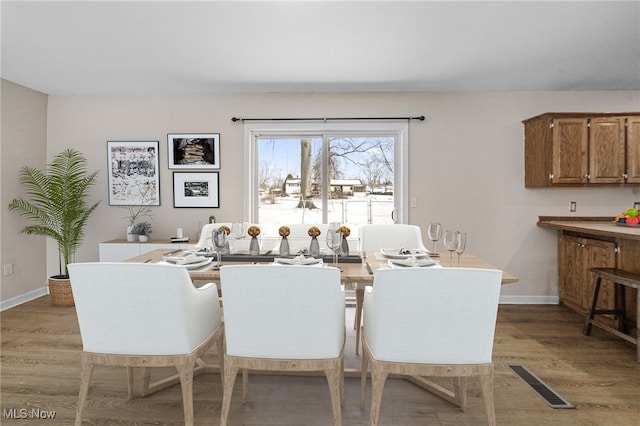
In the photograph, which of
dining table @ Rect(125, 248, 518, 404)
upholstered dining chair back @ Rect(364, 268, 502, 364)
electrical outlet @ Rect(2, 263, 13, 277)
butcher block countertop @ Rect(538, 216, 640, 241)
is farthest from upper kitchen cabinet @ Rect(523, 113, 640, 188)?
electrical outlet @ Rect(2, 263, 13, 277)

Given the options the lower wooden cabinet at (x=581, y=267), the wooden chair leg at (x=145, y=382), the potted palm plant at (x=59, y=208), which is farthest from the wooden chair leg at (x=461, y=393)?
the potted palm plant at (x=59, y=208)

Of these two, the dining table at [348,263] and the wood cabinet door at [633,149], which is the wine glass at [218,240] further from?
the wood cabinet door at [633,149]

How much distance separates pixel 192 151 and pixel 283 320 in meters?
3.21

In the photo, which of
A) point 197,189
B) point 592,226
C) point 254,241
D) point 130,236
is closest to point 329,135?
point 197,189

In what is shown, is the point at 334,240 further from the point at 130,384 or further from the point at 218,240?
the point at 130,384

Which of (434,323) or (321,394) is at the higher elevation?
(434,323)

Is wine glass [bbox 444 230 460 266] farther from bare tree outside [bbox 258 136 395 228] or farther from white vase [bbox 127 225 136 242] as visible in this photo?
white vase [bbox 127 225 136 242]

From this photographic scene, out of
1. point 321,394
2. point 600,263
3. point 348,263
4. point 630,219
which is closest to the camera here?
→ point 321,394

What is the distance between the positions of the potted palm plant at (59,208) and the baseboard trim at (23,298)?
1.33 ft

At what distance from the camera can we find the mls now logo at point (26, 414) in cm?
194

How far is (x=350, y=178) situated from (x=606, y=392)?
116 inches

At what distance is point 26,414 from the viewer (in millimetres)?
1962

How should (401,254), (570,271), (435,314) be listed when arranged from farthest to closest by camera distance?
(570,271)
(401,254)
(435,314)

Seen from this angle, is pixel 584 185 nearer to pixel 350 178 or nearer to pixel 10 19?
pixel 350 178
